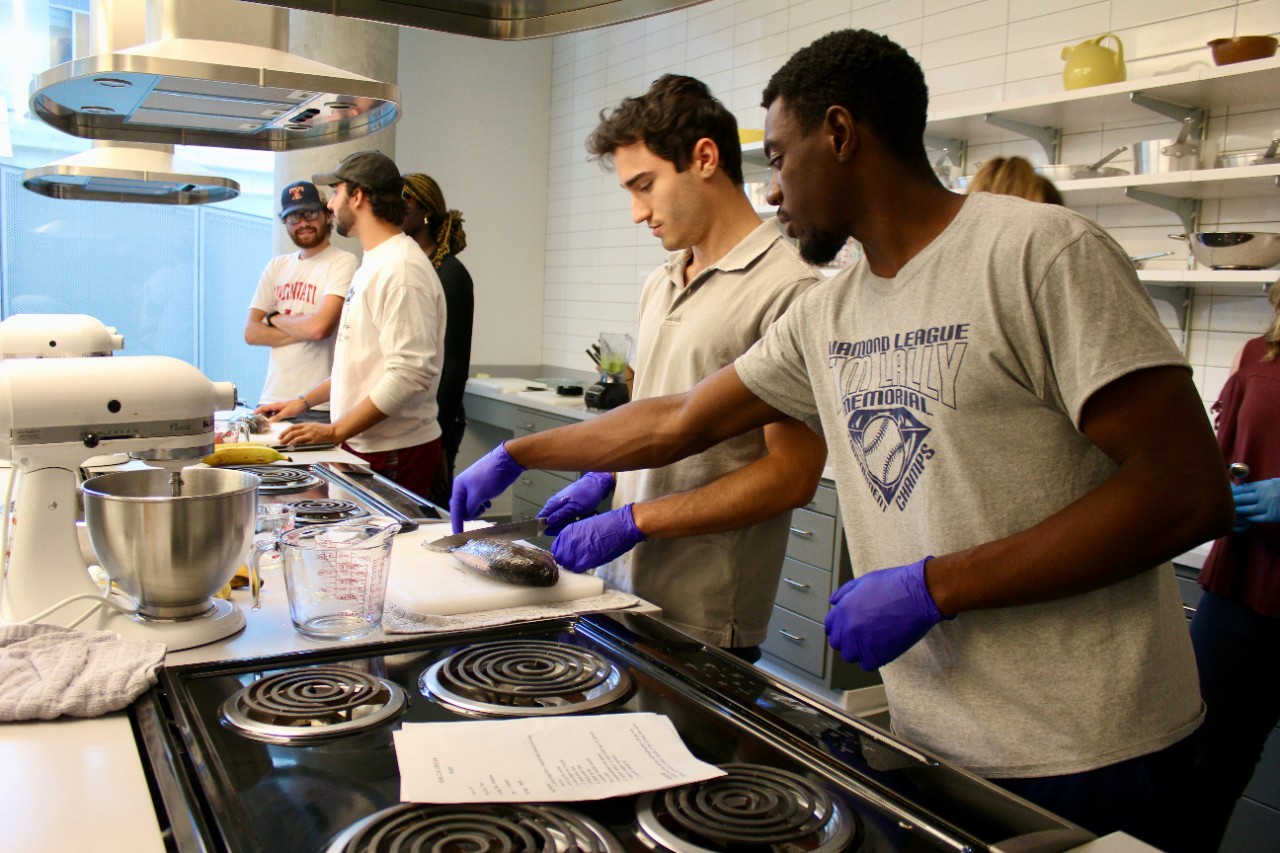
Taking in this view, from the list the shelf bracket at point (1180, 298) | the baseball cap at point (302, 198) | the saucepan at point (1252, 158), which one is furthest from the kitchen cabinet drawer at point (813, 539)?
the baseball cap at point (302, 198)

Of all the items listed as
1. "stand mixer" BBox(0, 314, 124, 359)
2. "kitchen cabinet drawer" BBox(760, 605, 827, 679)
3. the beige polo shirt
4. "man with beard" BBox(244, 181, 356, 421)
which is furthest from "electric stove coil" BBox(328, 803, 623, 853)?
"man with beard" BBox(244, 181, 356, 421)

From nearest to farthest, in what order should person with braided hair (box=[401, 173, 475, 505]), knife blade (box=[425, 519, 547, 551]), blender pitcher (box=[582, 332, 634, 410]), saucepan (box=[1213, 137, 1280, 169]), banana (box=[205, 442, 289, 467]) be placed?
1. knife blade (box=[425, 519, 547, 551])
2. banana (box=[205, 442, 289, 467])
3. saucepan (box=[1213, 137, 1280, 169])
4. person with braided hair (box=[401, 173, 475, 505])
5. blender pitcher (box=[582, 332, 634, 410])

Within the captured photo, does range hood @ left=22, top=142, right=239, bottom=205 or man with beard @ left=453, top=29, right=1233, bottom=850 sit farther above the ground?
range hood @ left=22, top=142, right=239, bottom=205

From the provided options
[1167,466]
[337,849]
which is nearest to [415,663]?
[337,849]

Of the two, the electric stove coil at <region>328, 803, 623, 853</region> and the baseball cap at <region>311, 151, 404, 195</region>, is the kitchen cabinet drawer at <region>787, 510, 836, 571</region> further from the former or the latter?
the electric stove coil at <region>328, 803, 623, 853</region>

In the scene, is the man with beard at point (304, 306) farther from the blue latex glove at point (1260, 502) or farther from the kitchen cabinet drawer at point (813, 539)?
the blue latex glove at point (1260, 502)

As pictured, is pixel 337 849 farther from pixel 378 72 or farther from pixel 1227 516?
pixel 378 72

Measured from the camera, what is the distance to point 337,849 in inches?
32.2

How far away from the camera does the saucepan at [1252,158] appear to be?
2.76 metres

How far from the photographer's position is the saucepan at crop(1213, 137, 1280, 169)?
2.76 metres

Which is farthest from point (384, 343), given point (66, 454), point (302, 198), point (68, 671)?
point (68, 671)

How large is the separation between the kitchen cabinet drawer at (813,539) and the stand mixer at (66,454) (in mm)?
2479

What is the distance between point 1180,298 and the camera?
3301 millimetres

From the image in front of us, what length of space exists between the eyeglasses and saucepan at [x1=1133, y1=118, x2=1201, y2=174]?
299 centimetres
